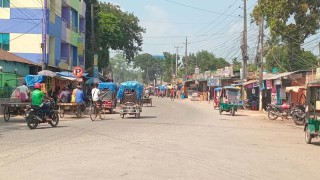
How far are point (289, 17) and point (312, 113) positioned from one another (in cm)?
1889

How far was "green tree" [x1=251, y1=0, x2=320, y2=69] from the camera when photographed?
33.2 metres

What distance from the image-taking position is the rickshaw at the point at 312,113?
14.9 meters

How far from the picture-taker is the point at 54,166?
9148mm

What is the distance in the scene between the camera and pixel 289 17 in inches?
1331

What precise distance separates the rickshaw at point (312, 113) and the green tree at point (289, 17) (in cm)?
1557

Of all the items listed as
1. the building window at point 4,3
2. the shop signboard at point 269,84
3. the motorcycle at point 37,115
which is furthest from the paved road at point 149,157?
the shop signboard at point 269,84

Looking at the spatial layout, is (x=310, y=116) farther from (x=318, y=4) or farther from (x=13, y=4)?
(x=13, y=4)

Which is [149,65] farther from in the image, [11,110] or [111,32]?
[11,110]

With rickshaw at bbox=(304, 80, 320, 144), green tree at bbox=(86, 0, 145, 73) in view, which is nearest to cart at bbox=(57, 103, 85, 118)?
rickshaw at bbox=(304, 80, 320, 144)

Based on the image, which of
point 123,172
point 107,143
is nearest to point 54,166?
point 123,172

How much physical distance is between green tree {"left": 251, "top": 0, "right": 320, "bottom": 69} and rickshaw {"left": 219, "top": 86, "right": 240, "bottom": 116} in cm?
570

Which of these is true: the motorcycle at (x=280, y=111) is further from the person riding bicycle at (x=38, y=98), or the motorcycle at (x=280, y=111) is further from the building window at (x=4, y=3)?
the building window at (x=4, y=3)

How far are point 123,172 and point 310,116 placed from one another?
30.5ft

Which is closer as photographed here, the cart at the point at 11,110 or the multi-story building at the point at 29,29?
the cart at the point at 11,110
